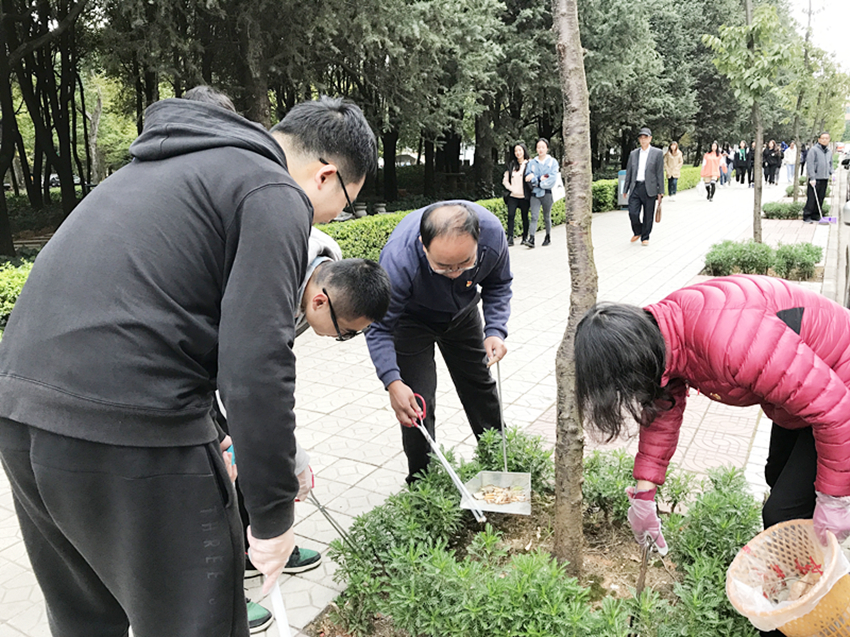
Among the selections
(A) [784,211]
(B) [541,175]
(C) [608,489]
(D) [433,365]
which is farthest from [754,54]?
(C) [608,489]

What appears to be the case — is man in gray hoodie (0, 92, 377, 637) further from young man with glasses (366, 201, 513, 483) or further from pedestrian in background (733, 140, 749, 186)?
pedestrian in background (733, 140, 749, 186)

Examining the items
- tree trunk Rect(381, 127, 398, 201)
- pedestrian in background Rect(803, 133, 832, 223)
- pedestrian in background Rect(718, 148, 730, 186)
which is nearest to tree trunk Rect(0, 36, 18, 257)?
tree trunk Rect(381, 127, 398, 201)

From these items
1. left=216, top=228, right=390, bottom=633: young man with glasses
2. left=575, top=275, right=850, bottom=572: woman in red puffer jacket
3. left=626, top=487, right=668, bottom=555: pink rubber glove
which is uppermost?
left=216, top=228, right=390, bottom=633: young man with glasses

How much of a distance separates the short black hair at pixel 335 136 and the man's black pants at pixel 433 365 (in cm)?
147

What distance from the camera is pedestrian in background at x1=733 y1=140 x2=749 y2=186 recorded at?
92.6ft

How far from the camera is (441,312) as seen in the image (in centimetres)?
318

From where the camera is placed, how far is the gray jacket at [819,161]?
494 inches

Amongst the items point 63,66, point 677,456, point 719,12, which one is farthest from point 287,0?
point 719,12

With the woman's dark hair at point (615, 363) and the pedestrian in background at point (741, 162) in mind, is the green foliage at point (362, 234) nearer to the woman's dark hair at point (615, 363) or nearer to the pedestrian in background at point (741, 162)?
the woman's dark hair at point (615, 363)

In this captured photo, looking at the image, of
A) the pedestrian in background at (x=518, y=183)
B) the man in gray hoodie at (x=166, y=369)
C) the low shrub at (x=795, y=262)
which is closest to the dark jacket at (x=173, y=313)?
the man in gray hoodie at (x=166, y=369)

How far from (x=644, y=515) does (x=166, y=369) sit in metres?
1.67

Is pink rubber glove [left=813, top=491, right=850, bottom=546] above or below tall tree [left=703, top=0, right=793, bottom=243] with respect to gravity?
below

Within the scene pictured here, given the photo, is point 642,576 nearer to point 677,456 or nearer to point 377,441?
point 677,456

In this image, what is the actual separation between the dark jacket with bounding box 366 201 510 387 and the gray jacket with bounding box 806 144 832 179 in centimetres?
1188
